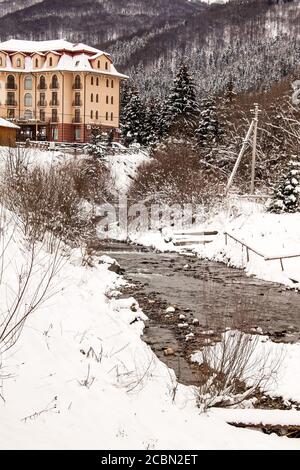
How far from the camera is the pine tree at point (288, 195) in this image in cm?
2523

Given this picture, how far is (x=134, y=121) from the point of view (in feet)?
174

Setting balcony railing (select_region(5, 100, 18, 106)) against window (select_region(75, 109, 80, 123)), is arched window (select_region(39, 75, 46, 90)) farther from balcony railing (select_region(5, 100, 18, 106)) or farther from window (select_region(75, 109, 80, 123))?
window (select_region(75, 109, 80, 123))

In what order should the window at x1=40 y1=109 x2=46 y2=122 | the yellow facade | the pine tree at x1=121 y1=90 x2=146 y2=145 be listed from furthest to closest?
the window at x1=40 y1=109 x2=46 y2=122 → the yellow facade → the pine tree at x1=121 y1=90 x2=146 y2=145

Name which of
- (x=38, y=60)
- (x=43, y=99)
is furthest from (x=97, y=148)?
(x=38, y=60)

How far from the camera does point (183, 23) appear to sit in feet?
601

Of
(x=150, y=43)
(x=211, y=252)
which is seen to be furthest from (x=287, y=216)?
(x=150, y=43)

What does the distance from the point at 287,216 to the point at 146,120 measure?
31062 mm

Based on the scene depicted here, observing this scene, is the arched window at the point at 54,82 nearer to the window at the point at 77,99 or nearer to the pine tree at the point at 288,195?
the window at the point at 77,99

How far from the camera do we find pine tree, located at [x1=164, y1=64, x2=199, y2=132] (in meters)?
46.9

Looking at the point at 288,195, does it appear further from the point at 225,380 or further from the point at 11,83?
the point at 11,83

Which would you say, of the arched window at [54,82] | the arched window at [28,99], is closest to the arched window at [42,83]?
the arched window at [54,82]

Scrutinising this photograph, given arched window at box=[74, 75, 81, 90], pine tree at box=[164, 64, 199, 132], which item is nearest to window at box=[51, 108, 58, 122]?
arched window at box=[74, 75, 81, 90]

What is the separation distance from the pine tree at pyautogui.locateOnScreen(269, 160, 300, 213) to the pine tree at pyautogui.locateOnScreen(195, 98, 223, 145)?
16.9 m
